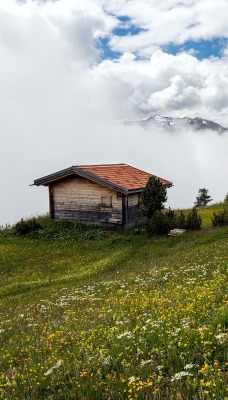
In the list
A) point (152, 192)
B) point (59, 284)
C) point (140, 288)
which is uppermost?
point (152, 192)

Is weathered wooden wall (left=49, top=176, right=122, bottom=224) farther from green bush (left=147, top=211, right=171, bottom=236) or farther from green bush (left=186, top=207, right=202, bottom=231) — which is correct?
green bush (left=186, top=207, right=202, bottom=231)

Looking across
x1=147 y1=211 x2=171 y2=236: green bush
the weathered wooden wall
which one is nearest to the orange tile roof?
the weathered wooden wall

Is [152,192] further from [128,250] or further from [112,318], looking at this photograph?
[112,318]

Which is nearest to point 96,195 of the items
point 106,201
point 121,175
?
point 106,201

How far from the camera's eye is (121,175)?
126 feet

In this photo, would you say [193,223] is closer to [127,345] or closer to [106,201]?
[106,201]

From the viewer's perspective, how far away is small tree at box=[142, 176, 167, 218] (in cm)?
Result: 3273

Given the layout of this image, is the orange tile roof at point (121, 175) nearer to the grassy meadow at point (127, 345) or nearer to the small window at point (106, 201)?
the small window at point (106, 201)

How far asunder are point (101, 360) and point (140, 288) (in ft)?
21.4

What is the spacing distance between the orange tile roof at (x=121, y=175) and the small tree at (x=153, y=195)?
203cm

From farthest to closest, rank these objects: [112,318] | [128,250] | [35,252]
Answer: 1. [35,252]
2. [128,250]
3. [112,318]

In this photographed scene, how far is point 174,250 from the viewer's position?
24.5 m

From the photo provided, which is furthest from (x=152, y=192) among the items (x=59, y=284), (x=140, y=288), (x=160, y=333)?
(x=160, y=333)

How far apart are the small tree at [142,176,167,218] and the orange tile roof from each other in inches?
79.8
